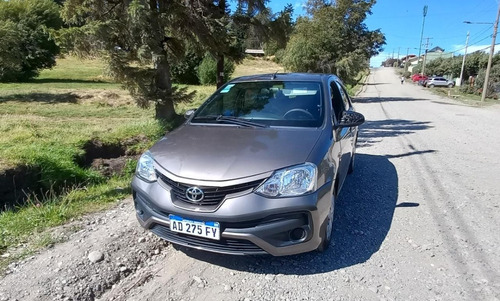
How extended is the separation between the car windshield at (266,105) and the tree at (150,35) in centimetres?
339

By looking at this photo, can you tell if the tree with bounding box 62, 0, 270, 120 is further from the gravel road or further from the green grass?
the gravel road

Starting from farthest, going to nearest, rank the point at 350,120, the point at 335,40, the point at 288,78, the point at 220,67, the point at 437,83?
1. the point at 437,83
2. the point at 335,40
3. the point at 220,67
4. the point at 288,78
5. the point at 350,120

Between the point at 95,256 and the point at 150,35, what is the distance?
17.5ft

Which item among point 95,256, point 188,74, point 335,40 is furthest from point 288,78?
point 188,74

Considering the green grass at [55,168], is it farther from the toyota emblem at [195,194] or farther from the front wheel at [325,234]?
the front wheel at [325,234]

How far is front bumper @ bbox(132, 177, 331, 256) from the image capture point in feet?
8.52

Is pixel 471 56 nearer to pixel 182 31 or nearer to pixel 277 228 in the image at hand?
pixel 182 31

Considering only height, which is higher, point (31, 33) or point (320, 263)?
point (31, 33)

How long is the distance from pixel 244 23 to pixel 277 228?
290 inches

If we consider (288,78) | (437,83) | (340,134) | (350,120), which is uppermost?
(288,78)

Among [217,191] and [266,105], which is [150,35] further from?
[217,191]

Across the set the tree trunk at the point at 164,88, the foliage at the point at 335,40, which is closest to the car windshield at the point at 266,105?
the tree trunk at the point at 164,88

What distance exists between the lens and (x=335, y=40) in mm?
22047

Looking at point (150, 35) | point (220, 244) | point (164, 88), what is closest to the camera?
point (220, 244)
